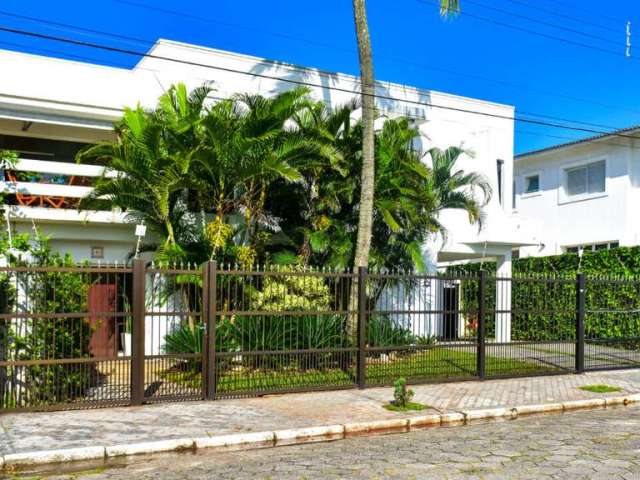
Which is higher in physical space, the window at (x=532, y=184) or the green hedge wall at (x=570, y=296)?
the window at (x=532, y=184)

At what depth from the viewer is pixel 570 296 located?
47.0ft

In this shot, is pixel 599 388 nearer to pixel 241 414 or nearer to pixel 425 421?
pixel 425 421

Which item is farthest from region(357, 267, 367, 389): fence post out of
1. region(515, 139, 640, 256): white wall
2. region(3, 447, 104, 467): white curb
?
region(515, 139, 640, 256): white wall

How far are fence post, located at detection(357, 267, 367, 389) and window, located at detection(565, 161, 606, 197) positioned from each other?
15.5 m

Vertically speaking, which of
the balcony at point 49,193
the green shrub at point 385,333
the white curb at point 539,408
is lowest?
the white curb at point 539,408

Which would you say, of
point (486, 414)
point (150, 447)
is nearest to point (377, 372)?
point (486, 414)

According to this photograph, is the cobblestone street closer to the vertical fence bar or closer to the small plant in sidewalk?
the small plant in sidewalk

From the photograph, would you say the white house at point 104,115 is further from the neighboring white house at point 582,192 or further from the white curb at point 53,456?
the white curb at point 53,456

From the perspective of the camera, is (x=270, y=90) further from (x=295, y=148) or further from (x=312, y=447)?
(x=312, y=447)

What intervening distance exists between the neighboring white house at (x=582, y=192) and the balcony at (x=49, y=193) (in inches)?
484

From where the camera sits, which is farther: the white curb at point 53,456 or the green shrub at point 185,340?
the green shrub at point 185,340

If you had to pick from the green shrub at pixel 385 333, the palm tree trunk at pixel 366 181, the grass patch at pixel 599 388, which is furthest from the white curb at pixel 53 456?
the grass patch at pixel 599 388

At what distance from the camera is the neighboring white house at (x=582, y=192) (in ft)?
71.7

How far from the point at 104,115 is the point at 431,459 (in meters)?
10.6
